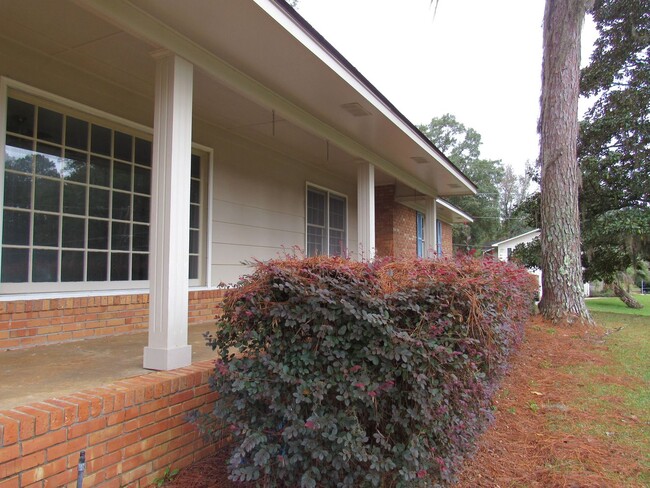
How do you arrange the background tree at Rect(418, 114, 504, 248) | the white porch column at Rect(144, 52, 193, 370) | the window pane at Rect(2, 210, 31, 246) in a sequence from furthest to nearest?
the background tree at Rect(418, 114, 504, 248), the window pane at Rect(2, 210, 31, 246), the white porch column at Rect(144, 52, 193, 370)

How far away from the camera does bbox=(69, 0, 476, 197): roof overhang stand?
326 centimetres

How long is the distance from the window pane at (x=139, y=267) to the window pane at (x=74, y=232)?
650mm

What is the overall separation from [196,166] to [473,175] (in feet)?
129

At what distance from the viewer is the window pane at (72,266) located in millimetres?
4273

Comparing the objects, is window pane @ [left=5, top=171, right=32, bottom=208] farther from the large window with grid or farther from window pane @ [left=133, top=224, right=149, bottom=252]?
window pane @ [left=133, top=224, right=149, bottom=252]

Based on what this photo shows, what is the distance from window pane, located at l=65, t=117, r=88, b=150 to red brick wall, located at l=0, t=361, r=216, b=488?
9.19 ft

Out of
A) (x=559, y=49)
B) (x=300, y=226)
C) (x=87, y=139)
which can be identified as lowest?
(x=300, y=226)

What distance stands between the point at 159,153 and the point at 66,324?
6.62 ft

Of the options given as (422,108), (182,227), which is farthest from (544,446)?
(422,108)

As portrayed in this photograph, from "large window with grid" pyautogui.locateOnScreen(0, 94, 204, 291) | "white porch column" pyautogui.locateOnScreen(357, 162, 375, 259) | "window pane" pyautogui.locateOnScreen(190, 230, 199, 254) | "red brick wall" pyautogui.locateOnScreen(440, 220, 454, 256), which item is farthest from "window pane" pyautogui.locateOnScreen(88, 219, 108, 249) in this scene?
"red brick wall" pyautogui.locateOnScreen(440, 220, 454, 256)

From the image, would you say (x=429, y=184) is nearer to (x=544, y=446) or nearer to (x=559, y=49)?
(x=559, y=49)

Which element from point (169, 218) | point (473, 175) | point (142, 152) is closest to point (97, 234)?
point (142, 152)

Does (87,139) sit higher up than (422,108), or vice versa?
(422,108)

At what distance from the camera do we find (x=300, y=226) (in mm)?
7949
